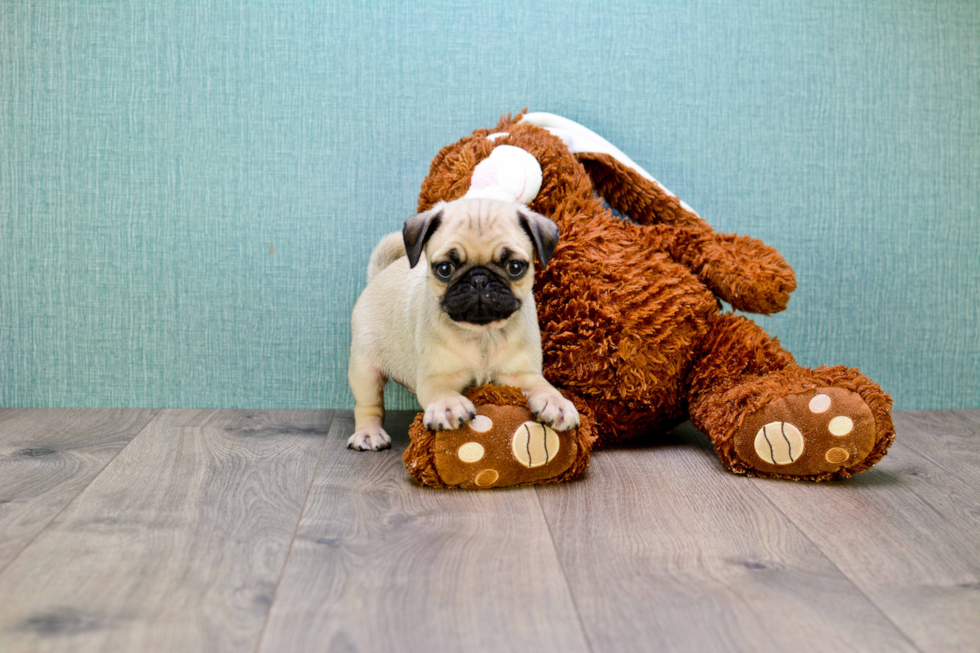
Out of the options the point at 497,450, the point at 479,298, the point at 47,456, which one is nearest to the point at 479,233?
the point at 479,298

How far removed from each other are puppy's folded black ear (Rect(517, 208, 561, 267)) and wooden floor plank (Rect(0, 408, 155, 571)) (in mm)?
1123

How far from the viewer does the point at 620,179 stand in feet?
7.55

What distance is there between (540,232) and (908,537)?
95cm

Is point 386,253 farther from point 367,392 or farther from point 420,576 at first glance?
point 420,576

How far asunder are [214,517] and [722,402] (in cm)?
118

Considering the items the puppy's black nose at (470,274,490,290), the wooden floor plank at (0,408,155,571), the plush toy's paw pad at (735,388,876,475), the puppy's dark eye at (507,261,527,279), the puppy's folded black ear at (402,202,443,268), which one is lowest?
the wooden floor plank at (0,408,155,571)

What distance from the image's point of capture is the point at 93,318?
8.09 feet

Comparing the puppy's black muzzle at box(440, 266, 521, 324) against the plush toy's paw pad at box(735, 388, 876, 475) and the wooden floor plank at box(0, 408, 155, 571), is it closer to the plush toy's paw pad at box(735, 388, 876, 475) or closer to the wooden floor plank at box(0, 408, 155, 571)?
the plush toy's paw pad at box(735, 388, 876, 475)

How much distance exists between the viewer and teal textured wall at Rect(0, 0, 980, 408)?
2396 millimetres

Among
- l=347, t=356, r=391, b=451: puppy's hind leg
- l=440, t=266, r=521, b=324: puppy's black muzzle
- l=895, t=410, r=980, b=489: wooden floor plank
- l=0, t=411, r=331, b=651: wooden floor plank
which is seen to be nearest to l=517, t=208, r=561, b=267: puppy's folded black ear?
l=440, t=266, r=521, b=324: puppy's black muzzle

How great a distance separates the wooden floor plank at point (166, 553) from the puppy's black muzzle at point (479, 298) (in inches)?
20.3

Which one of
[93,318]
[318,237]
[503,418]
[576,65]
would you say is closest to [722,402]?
[503,418]

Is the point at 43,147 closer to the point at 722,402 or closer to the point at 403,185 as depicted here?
the point at 403,185

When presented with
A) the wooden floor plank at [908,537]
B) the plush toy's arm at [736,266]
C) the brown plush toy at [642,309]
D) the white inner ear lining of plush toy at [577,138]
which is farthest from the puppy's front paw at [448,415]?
the white inner ear lining of plush toy at [577,138]
